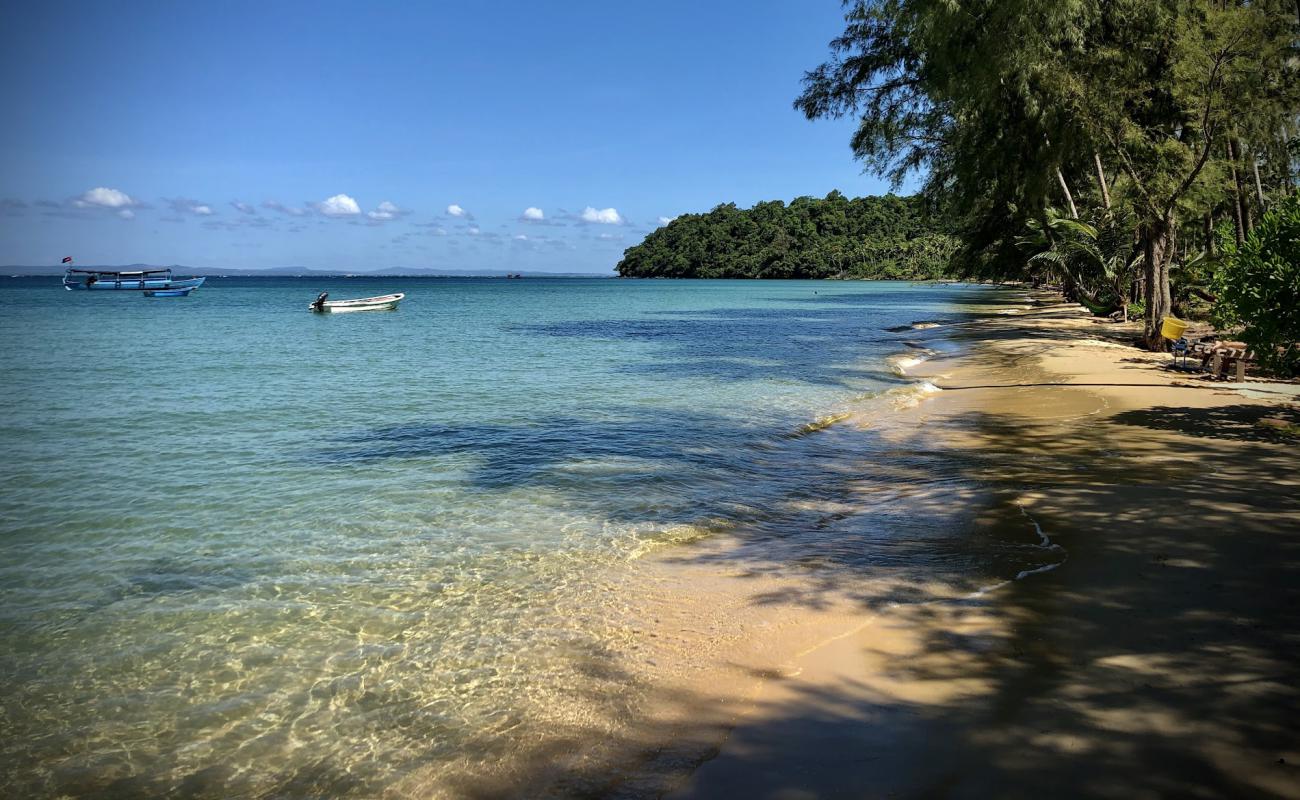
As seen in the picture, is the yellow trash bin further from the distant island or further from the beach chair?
the distant island

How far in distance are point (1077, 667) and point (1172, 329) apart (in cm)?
1937

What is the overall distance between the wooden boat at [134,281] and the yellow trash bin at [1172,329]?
84338 millimetres

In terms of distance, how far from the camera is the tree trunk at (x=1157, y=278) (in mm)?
21203

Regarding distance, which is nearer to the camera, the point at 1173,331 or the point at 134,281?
the point at 1173,331

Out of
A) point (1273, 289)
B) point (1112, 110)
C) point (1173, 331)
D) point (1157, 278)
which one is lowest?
point (1173, 331)

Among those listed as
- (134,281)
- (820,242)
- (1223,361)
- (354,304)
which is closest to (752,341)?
(1223,361)

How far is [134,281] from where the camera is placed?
3605 inches

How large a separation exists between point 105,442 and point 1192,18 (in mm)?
26423

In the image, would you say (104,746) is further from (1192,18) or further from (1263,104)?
(1263,104)

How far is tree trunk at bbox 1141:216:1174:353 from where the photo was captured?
21.2 meters

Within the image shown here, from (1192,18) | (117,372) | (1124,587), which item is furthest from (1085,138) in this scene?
(117,372)

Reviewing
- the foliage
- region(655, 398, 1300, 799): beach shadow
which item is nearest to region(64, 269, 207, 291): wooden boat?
the foliage

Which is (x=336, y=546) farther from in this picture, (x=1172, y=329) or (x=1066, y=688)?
(x=1172, y=329)

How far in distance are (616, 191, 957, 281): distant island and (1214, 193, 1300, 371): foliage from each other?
132m
